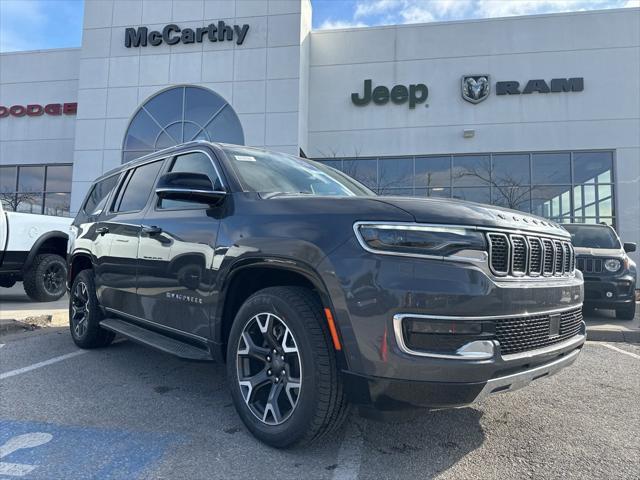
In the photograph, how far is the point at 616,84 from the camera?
15.0 meters

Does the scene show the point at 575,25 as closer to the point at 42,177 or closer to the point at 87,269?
the point at 87,269

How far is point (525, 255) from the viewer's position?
2.48 metres

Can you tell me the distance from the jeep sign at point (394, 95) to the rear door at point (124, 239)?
1280 cm

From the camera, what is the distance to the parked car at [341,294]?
7.09 ft

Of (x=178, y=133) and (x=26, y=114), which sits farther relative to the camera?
(x=26, y=114)

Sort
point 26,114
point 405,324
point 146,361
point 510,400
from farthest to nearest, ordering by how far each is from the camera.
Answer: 1. point 26,114
2. point 146,361
3. point 510,400
4. point 405,324

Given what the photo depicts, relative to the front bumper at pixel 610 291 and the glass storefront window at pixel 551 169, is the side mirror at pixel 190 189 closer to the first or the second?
the front bumper at pixel 610 291

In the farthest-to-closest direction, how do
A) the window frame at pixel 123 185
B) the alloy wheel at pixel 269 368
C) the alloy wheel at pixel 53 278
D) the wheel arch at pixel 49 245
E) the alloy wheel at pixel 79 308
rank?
the alloy wheel at pixel 53 278, the wheel arch at pixel 49 245, the alloy wheel at pixel 79 308, the window frame at pixel 123 185, the alloy wheel at pixel 269 368

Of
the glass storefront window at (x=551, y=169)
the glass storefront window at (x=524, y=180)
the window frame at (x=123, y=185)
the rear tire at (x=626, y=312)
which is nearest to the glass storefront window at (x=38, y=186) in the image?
the glass storefront window at (x=524, y=180)

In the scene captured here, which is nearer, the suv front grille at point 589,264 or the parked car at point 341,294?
the parked car at point 341,294

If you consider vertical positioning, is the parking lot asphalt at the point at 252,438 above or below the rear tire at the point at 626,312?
below

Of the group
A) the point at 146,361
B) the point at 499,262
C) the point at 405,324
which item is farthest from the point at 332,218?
the point at 146,361

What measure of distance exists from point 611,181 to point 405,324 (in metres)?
16.0

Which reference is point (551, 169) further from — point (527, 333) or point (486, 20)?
point (527, 333)
